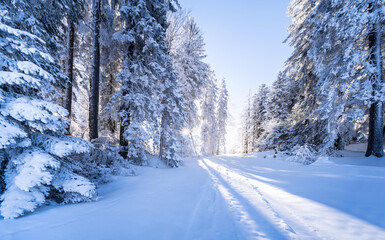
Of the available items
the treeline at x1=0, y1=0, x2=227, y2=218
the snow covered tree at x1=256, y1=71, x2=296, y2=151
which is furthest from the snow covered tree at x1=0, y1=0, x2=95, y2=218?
the snow covered tree at x1=256, y1=71, x2=296, y2=151

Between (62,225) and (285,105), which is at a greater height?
(285,105)

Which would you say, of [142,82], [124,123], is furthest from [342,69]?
[124,123]

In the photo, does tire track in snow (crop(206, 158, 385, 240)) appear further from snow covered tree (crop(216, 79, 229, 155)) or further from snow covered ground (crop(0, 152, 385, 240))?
Answer: snow covered tree (crop(216, 79, 229, 155))

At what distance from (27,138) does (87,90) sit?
9.76 metres

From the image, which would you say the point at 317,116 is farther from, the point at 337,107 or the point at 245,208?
the point at 245,208

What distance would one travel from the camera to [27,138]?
2.78 m

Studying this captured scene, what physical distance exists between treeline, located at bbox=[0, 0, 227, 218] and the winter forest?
4 cm

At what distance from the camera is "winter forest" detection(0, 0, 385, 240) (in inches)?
98.0

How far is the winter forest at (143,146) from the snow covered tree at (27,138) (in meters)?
0.02

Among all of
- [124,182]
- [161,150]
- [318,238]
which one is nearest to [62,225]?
[124,182]

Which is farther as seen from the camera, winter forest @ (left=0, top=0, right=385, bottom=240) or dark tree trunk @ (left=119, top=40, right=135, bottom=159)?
dark tree trunk @ (left=119, top=40, right=135, bottom=159)

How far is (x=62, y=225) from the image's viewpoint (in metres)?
2.42

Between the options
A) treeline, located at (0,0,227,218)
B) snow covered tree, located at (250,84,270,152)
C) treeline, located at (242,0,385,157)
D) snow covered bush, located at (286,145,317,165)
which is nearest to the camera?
treeline, located at (0,0,227,218)

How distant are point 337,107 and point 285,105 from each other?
14048 mm
